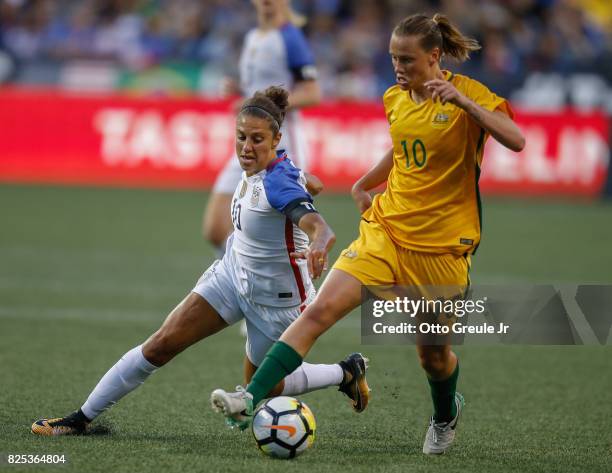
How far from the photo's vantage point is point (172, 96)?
18031mm

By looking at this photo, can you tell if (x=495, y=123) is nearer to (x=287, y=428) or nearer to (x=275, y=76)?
(x=287, y=428)

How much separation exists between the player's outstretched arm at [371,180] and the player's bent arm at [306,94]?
2991 mm

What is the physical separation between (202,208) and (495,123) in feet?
38.9

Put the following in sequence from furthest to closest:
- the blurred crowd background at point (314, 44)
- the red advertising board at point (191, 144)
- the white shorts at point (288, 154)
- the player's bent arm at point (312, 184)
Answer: the blurred crowd background at point (314, 44) < the red advertising board at point (191, 144) < the white shorts at point (288, 154) < the player's bent arm at point (312, 184)

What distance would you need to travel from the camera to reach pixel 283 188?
5.14 metres

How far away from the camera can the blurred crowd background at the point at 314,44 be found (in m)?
18.3

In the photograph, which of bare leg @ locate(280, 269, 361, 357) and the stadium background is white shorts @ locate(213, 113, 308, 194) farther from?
bare leg @ locate(280, 269, 361, 357)

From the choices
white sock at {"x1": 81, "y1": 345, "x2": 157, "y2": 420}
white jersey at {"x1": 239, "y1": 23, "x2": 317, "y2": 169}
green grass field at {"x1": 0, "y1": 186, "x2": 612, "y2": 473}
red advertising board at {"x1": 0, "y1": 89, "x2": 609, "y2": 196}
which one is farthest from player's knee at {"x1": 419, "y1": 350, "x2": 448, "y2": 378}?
red advertising board at {"x1": 0, "y1": 89, "x2": 609, "y2": 196}

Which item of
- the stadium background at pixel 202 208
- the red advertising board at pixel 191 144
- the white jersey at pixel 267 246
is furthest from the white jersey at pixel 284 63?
the red advertising board at pixel 191 144

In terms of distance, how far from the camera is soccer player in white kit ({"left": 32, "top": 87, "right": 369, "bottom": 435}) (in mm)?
5285

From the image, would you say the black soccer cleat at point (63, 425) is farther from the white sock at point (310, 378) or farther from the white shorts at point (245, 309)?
the white sock at point (310, 378)

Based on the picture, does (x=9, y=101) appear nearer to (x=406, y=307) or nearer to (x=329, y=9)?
(x=329, y=9)

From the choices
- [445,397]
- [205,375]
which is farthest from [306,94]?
[445,397]

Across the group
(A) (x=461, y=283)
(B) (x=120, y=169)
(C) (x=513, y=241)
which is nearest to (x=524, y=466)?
(A) (x=461, y=283)
